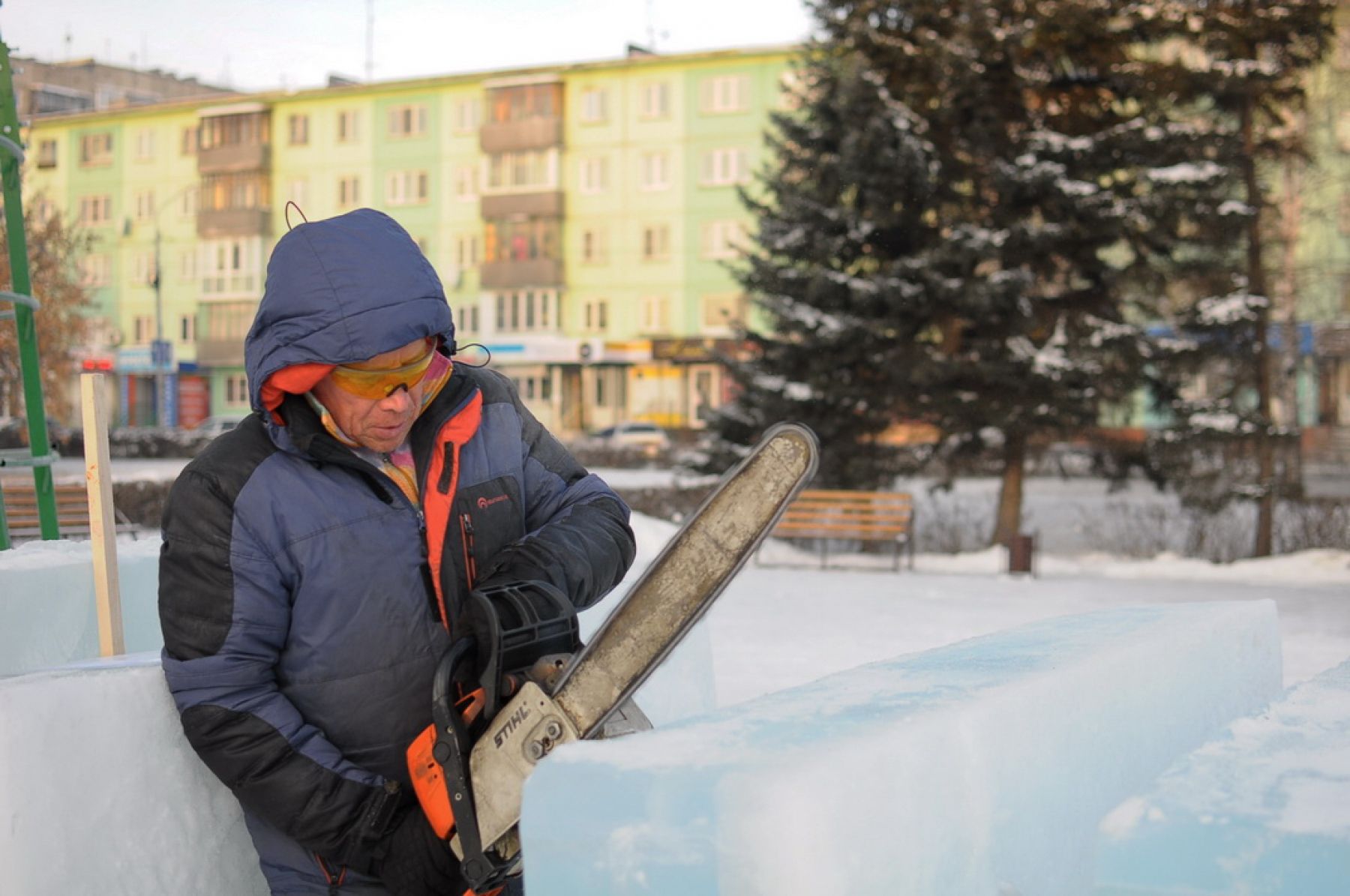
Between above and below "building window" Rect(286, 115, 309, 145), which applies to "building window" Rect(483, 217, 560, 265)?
below

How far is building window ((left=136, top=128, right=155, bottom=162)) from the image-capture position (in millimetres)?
47281

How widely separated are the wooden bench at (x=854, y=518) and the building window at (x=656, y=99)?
2956 centimetres

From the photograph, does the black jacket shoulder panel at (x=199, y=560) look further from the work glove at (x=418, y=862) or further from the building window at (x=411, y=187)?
the building window at (x=411, y=187)


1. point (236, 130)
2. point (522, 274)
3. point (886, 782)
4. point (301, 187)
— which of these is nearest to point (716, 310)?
point (522, 274)

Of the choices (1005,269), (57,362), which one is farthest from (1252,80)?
(57,362)

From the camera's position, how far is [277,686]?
2.13m

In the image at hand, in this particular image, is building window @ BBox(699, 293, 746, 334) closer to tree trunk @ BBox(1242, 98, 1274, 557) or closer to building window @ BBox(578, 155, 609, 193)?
building window @ BBox(578, 155, 609, 193)

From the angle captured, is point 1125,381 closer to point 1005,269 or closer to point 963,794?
point 1005,269

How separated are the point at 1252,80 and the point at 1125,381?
→ 3443 millimetres

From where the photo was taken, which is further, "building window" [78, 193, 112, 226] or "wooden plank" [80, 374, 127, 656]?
"building window" [78, 193, 112, 226]

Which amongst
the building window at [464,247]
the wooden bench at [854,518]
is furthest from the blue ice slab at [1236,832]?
the building window at [464,247]

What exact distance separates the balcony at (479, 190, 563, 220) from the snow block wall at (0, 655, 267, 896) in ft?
134

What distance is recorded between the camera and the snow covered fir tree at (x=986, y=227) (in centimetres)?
1409

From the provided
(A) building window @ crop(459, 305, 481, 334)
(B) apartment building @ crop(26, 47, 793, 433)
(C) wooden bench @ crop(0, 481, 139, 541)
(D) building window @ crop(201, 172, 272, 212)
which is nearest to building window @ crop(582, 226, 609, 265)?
(B) apartment building @ crop(26, 47, 793, 433)
